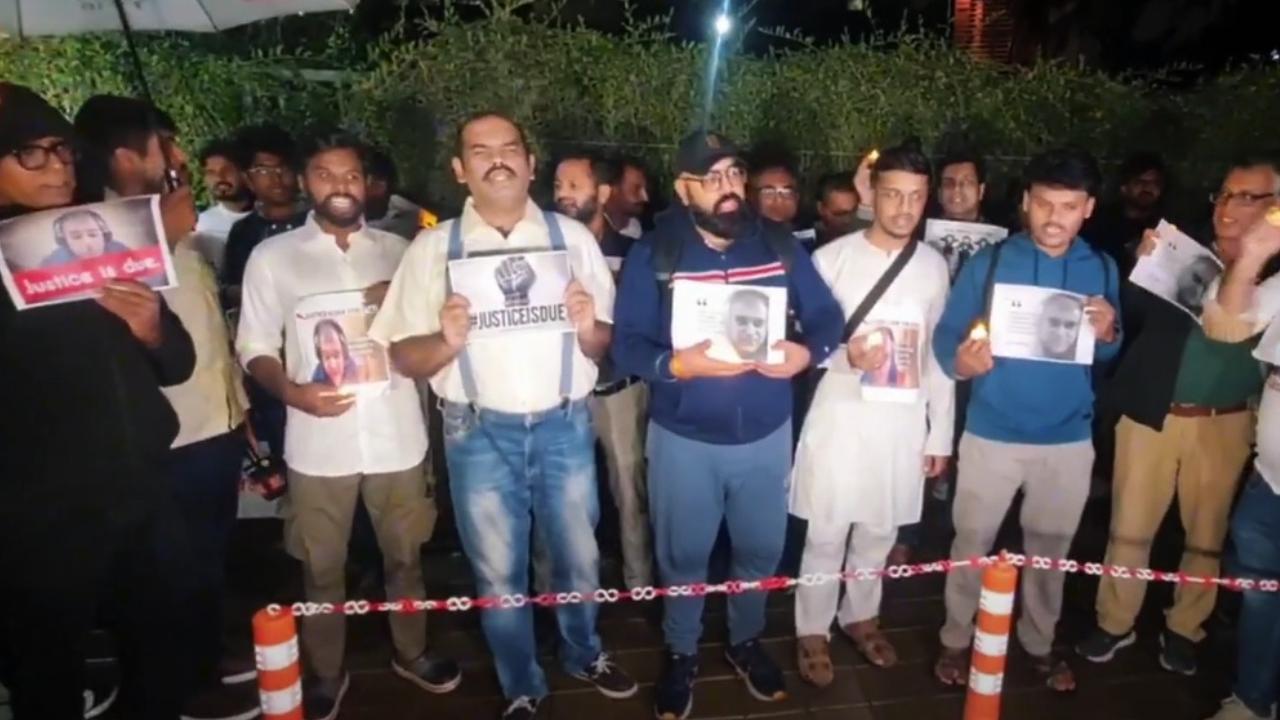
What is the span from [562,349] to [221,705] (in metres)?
2.22

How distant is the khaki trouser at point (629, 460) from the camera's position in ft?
16.2

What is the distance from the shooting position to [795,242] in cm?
417

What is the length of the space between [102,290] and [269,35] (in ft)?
17.5

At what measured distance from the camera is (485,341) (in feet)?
12.9

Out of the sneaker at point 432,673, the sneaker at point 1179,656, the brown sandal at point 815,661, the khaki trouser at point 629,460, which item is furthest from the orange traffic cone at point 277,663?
the sneaker at point 1179,656

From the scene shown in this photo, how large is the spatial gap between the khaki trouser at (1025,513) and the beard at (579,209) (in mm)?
1924

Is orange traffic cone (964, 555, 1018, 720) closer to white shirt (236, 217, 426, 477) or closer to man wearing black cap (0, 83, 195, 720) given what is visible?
white shirt (236, 217, 426, 477)

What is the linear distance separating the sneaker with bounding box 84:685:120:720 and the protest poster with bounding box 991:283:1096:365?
12.8 feet

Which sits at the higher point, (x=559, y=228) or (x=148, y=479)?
(x=559, y=228)

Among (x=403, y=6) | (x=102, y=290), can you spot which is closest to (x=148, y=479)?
(x=102, y=290)

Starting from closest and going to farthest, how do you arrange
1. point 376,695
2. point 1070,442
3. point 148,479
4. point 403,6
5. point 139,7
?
1. point 148,479
2. point 1070,442
3. point 376,695
4. point 139,7
5. point 403,6

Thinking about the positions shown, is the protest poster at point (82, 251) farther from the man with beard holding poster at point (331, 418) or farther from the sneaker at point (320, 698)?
the sneaker at point (320, 698)

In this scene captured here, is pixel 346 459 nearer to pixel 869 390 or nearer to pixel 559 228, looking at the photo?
pixel 559 228

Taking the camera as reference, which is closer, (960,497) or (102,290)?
(102,290)
